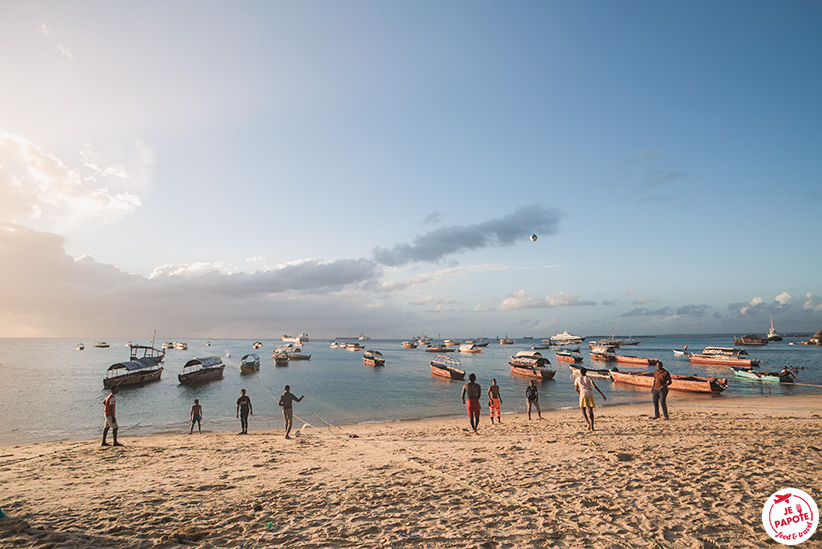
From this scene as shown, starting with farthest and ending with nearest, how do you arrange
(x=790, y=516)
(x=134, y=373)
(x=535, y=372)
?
(x=535, y=372) → (x=134, y=373) → (x=790, y=516)

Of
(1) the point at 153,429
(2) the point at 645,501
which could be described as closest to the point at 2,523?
(2) the point at 645,501

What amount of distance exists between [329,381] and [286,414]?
114 feet

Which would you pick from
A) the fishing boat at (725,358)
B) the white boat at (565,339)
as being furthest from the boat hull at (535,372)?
the white boat at (565,339)

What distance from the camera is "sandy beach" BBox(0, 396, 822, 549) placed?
550 cm

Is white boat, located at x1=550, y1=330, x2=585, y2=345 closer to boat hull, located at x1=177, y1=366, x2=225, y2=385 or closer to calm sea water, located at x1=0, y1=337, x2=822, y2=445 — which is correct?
calm sea water, located at x1=0, y1=337, x2=822, y2=445

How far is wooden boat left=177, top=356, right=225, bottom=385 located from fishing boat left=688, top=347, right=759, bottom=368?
7385 cm

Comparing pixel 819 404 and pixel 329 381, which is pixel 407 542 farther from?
pixel 329 381

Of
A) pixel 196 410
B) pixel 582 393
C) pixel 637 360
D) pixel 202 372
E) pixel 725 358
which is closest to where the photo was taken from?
pixel 582 393

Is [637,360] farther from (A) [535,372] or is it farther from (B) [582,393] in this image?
(B) [582,393]

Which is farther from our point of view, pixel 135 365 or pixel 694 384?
pixel 135 365

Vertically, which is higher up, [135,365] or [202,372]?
[135,365]

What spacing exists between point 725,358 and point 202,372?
7611 centimetres

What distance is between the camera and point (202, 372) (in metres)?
46.5

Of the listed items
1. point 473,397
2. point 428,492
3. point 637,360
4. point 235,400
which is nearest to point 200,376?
point 235,400
